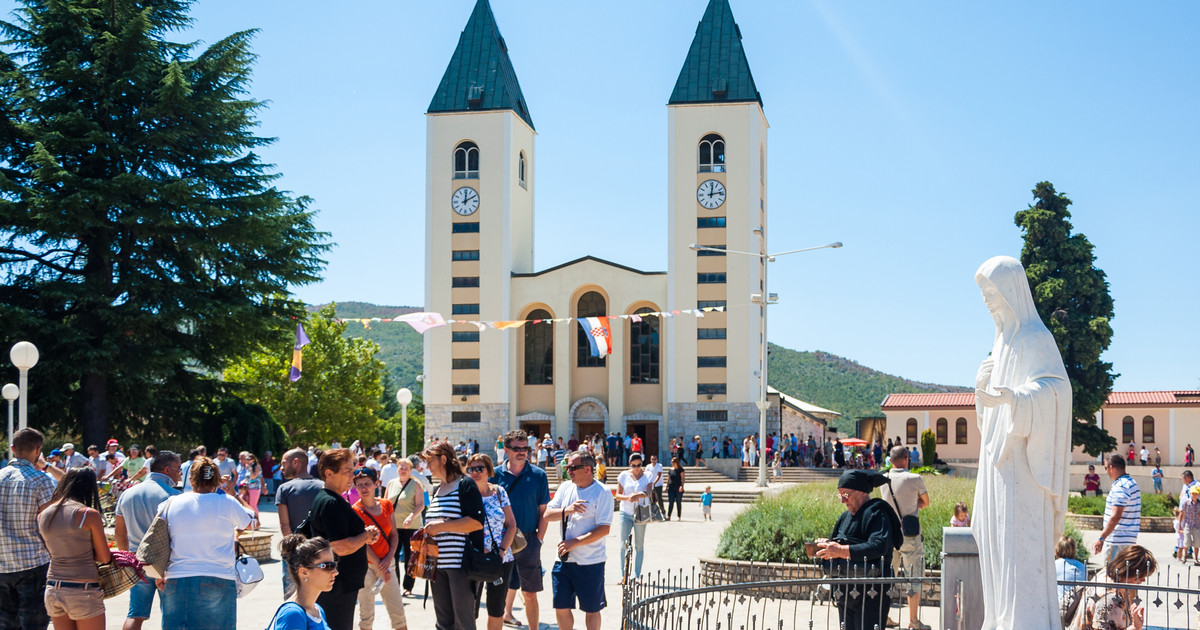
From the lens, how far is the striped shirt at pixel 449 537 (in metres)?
7.73

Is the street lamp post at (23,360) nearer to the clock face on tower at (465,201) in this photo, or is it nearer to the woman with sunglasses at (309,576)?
the woman with sunglasses at (309,576)

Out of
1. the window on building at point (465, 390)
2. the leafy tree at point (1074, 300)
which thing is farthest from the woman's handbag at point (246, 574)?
the window on building at point (465, 390)

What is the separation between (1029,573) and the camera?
579cm

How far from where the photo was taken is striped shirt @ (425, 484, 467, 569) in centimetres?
773

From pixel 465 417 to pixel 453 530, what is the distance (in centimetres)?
4550

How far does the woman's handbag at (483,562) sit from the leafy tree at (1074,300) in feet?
125

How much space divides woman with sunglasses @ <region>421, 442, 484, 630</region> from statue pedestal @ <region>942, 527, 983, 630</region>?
3252 millimetres

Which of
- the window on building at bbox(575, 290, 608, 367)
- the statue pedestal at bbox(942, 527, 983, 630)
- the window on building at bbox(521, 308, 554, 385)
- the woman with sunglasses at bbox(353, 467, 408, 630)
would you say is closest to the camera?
the statue pedestal at bbox(942, 527, 983, 630)

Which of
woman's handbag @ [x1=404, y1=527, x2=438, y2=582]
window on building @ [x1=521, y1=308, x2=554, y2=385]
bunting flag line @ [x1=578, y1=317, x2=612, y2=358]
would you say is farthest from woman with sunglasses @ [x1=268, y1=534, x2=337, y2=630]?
window on building @ [x1=521, y1=308, x2=554, y2=385]

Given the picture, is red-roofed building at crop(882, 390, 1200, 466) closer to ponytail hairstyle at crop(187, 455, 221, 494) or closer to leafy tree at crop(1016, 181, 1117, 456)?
leafy tree at crop(1016, 181, 1117, 456)

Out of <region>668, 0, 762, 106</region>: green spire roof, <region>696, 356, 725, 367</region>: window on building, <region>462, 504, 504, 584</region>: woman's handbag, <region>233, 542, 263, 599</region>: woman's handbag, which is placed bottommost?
<region>462, 504, 504, 584</region>: woman's handbag

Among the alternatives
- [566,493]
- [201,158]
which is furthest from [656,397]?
[566,493]

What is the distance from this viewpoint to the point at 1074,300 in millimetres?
43250

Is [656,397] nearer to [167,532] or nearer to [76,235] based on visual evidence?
[76,235]
